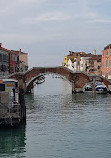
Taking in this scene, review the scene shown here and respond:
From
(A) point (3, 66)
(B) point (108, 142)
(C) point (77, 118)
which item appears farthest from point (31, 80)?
(B) point (108, 142)

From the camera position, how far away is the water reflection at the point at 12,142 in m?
17.5

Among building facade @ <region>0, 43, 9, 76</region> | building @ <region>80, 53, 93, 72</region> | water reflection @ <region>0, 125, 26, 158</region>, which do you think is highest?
building @ <region>80, 53, 93, 72</region>

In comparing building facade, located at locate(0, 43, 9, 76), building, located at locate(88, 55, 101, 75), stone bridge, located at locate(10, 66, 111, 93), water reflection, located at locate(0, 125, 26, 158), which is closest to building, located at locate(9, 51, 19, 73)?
building facade, located at locate(0, 43, 9, 76)

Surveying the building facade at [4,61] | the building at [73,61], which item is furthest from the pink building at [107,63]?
the building at [73,61]

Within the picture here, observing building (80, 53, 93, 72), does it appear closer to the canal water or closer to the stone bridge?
the stone bridge

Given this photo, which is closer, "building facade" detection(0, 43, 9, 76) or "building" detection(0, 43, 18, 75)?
"building facade" detection(0, 43, 9, 76)

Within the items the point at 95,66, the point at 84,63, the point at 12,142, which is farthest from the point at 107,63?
the point at 12,142

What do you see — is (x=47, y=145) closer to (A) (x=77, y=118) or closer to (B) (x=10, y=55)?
(A) (x=77, y=118)

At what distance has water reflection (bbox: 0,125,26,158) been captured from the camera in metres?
17.5

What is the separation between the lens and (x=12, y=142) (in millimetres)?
19703

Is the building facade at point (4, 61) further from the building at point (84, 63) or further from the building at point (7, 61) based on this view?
the building at point (84, 63)

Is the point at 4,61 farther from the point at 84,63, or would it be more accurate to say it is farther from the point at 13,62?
the point at 84,63

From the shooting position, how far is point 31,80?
54.1m

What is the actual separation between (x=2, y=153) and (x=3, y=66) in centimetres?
4495
